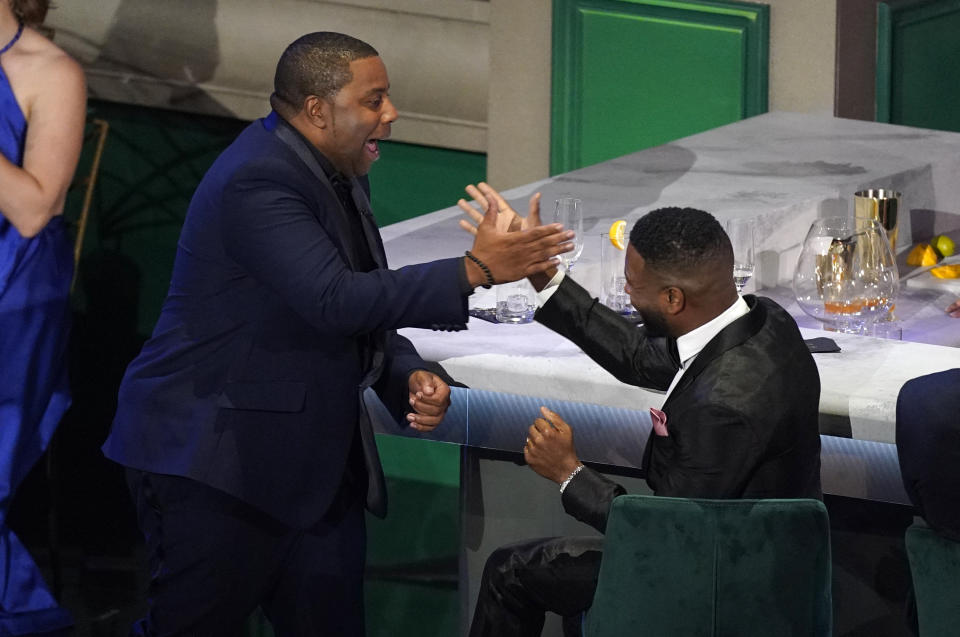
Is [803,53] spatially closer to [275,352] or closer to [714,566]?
[275,352]

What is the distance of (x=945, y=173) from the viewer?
15.3 feet

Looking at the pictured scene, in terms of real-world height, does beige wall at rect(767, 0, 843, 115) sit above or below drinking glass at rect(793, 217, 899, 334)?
above

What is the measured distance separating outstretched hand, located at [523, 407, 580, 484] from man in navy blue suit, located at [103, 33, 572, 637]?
8.8 inches

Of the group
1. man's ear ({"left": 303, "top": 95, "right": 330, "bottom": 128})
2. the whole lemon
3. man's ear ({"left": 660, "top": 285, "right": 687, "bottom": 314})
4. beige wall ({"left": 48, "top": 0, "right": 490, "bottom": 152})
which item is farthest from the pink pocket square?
beige wall ({"left": 48, "top": 0, "right": 490, "bottom": 152})

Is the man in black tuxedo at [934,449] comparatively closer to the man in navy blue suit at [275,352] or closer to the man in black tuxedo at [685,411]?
the man in black tuxedo at [685,411]

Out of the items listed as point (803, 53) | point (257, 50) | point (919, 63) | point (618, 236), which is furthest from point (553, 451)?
point (257, 50)

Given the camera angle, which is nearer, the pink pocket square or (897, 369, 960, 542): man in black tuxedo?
(897, 369, 960, 542): man in black tuxedo

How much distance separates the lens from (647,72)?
659 cm

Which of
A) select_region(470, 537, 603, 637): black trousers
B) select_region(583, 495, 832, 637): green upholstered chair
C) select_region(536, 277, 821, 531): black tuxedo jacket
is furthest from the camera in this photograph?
select_region(470, 537, 603, 637): black trousers

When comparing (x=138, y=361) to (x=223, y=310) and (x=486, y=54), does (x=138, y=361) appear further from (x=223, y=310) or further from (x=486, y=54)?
(x=486, y=54)

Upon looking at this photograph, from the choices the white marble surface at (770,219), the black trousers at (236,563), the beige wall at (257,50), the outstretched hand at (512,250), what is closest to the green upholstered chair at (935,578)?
the white marble surface at (770,219)

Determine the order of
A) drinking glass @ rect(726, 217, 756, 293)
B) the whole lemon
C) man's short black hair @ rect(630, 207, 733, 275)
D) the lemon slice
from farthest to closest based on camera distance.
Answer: the whole lemon → drinking glass @ rect(726, 217, 756, 293) → the lemon slice → man's short black hair @ rect(630, 207, 733, 275)

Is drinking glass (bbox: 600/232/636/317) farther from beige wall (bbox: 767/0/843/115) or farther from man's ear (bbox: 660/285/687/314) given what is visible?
beige wall (bbox: 767/0/843/115)

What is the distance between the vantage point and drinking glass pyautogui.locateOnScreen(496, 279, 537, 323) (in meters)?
3.30
